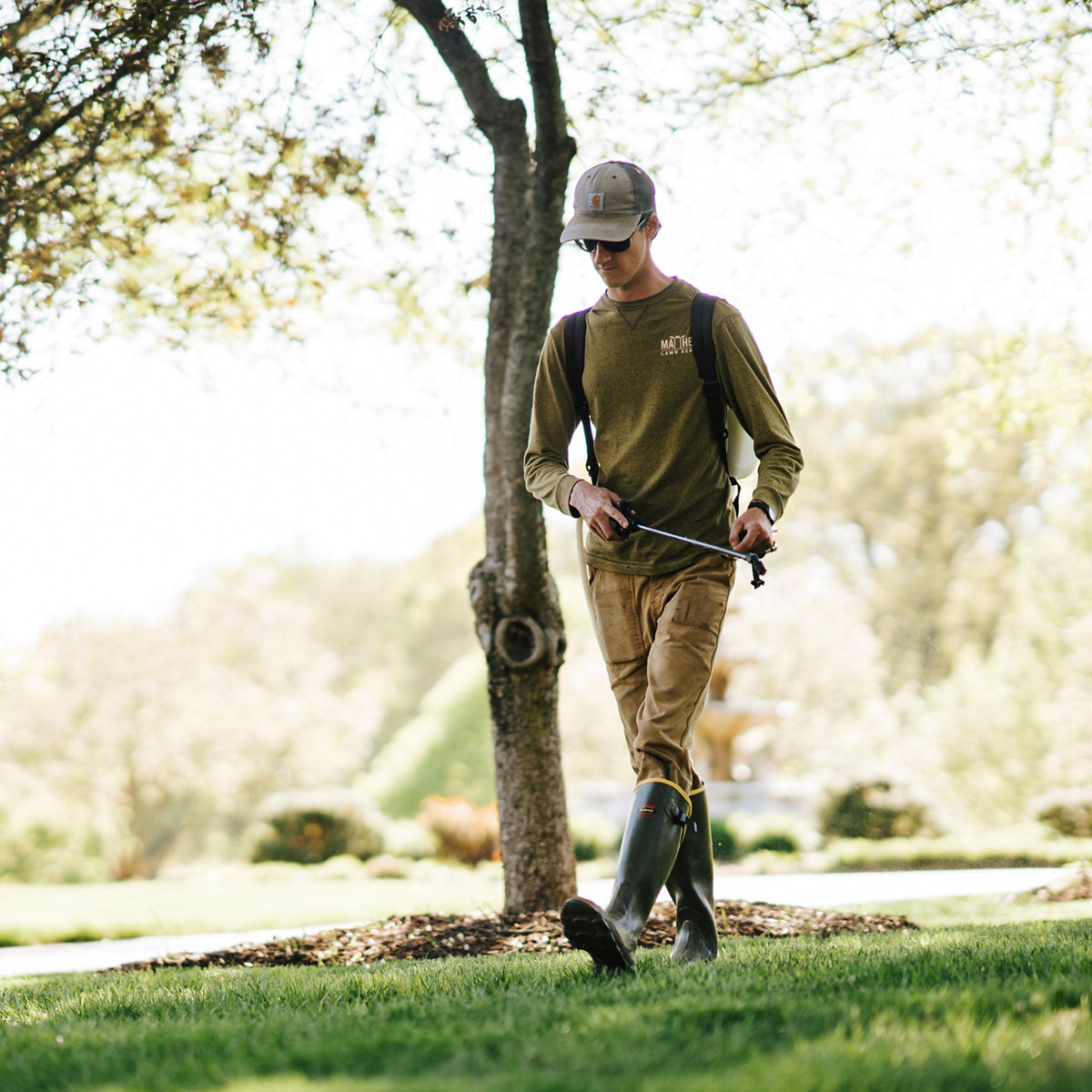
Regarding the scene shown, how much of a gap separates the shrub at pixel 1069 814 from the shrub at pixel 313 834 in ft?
30.5

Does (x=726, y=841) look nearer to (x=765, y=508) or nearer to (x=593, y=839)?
(x=593, y=839)

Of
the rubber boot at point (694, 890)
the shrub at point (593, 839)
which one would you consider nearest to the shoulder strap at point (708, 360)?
the rubber boot at point (694, 890)

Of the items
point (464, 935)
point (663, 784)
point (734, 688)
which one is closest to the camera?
point (663, 784)

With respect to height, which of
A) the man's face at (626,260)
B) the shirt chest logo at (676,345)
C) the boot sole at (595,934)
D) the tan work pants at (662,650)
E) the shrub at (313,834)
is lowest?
the shrub at (313,834)

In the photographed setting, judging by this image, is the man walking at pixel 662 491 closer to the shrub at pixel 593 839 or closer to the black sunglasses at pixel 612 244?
the black sunglasses at pixel 612 244

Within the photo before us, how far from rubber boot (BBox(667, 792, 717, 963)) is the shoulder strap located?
1177 mm

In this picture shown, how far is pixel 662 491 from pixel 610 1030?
177 cm

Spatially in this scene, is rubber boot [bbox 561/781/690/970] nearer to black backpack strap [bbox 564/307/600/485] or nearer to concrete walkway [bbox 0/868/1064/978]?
black backpack strap [bbox 564/307/600/485]

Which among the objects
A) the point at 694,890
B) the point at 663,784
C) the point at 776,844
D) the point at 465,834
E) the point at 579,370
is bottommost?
the point at 776,844

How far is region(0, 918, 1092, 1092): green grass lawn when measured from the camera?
80.4 inches

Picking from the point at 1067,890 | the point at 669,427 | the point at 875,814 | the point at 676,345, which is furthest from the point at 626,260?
the point at 875,814

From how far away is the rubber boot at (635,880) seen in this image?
10.0 ft

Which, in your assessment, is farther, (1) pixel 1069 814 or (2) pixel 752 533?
(1) pixel 1069 814

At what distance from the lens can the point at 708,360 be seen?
3.66 meters
